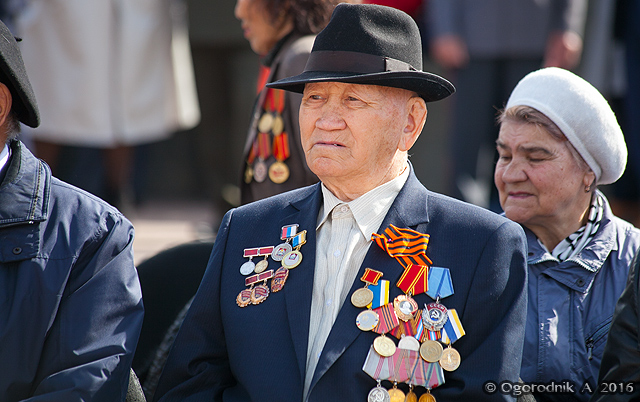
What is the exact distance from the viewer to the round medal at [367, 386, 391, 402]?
2.31 m

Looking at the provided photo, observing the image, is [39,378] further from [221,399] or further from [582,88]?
[582,88]

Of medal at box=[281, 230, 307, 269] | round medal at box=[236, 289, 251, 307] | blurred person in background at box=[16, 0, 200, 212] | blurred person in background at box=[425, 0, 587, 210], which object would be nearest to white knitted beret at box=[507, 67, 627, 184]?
medal at box=[281, 230, 307, 269]

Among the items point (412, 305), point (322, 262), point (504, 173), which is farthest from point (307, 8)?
point (412, 305)

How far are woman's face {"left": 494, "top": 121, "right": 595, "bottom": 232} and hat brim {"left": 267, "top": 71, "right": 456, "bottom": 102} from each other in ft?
1.86

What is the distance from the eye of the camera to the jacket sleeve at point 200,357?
2520 mm

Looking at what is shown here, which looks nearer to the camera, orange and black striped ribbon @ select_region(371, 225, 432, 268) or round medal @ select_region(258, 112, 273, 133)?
orange and black striped ribbon @ select_region(371, 225, 432, 268)

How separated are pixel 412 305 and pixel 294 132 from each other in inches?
56.7

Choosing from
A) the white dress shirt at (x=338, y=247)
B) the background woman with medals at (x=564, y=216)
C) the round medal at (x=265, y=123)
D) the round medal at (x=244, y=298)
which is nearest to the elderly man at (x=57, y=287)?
the round medal at (x=244, y=298)

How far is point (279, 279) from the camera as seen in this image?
8.43ft

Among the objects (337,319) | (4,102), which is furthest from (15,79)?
(337,319)

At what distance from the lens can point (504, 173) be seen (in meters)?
3.13

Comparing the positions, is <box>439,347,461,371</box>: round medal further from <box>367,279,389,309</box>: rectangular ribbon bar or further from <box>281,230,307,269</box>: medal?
<box>281,230,307,269</box>: medal

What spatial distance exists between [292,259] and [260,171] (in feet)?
4.07

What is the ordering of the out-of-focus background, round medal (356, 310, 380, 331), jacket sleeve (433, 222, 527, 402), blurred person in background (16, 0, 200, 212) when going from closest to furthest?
1. jacket sleeve (433, 222, 527, 402)
2. round medal (356, 310, 380, 331)
3. blurred person in background (16, 0, 200, 212)
4. the out-of-focus background
